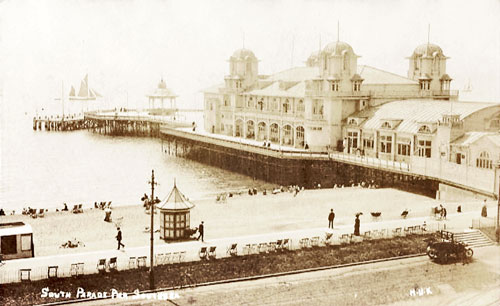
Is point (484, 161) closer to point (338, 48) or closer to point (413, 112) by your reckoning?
point (413, 112)

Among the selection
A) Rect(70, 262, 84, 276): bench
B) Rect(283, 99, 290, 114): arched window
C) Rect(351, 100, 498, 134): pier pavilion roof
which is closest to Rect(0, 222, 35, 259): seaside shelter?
Rect(70, 262, 84, 276): bench

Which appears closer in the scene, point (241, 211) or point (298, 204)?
point (241, 211)

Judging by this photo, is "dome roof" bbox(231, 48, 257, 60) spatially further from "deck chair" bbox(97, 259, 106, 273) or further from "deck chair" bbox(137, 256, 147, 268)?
"deck chair" bbox(97, 259, 106, 273)

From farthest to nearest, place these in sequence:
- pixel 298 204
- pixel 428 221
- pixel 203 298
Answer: pixel 298 204 < pixel 428 221 < pixel 203 298

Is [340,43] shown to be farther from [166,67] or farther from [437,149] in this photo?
[166,67]

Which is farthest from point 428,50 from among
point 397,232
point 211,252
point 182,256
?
point 182,256

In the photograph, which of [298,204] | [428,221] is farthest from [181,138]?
[428,221]

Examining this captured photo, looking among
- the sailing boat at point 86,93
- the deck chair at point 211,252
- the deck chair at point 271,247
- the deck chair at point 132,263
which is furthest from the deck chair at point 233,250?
the sailing boat at point 86,93
